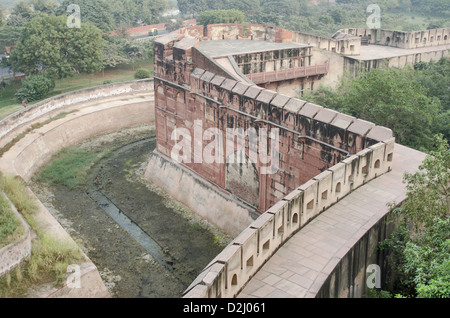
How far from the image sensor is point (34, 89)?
34531 millimetres

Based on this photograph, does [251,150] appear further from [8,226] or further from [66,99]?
[66,99]

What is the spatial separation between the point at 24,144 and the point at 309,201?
1876 cm

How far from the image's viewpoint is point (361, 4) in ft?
245

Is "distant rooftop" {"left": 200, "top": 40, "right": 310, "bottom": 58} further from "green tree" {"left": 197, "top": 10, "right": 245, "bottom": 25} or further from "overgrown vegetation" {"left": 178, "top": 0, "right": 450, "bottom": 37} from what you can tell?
"overgrown vegetation" {"left": 178, "top": 0, "right": 450, "bottom": 37}

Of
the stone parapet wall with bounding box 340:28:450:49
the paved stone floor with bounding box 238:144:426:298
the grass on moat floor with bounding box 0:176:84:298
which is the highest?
the stone parapet wall with bounding box 340:28:450:49

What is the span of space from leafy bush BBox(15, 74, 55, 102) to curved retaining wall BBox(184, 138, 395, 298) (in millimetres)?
26205

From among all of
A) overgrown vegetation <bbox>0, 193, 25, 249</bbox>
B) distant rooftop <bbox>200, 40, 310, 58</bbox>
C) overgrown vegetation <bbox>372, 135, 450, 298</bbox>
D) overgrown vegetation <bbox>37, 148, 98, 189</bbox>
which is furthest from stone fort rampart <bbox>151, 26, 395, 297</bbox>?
overgrown vegetation <bbox>0, 193, 25, 249</bbox>

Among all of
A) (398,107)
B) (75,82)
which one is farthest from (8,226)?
(75,82)

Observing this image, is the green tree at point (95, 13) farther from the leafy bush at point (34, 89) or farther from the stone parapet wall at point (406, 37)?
the stone parapet wall at point (406, 37)

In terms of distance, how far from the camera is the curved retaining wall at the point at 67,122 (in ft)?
81.8

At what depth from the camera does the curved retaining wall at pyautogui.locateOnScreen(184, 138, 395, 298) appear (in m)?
9.68

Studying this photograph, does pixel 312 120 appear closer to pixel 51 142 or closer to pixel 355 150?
pixel 355 150

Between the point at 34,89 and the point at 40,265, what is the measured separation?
859 inches
